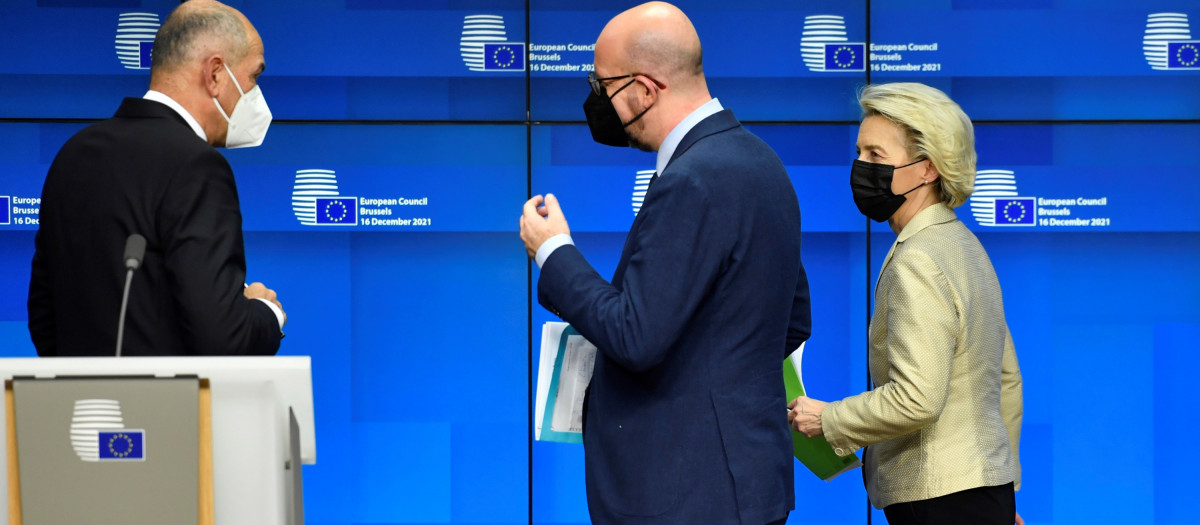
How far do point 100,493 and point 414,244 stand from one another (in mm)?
2451

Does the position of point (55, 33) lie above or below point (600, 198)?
above

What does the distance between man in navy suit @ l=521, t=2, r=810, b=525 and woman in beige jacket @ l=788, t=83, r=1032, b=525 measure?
34cm

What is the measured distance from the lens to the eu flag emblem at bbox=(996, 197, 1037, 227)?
3781 mm

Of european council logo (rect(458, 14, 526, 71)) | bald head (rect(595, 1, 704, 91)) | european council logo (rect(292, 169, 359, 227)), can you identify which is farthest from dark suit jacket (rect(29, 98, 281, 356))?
european council logo (rect(458, 14, 526, 71))

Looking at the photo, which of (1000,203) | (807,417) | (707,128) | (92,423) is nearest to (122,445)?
(92,423)

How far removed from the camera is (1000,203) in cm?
378

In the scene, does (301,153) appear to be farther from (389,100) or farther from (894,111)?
(894,111)

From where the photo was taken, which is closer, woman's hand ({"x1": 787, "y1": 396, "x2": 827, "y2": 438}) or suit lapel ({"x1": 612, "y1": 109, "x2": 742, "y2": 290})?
suit lapel ({"x1": 612, "y1": 109, "x2": 742, "y2": 290})

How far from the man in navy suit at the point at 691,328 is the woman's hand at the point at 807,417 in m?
0.40

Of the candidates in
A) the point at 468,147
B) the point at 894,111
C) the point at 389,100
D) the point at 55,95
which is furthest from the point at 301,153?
the point at 894,111

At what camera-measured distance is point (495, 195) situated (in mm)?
3771

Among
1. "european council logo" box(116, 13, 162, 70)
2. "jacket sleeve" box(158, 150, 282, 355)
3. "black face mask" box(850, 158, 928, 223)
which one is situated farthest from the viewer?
"european council logo" box(116, 13, 162, 70)

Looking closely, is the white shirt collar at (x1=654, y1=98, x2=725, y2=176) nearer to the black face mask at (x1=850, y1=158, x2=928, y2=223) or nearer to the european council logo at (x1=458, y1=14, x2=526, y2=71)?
the black face mask at (x1=850, y1=158, x2=928, y2=223)

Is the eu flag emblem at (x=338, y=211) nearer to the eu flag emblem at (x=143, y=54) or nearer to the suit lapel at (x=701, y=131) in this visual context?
the eu flag emblem at (x=143, y=54)
